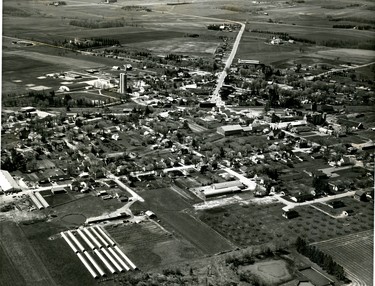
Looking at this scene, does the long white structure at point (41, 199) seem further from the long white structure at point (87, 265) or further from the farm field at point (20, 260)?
the long white structure at point (87, 265)

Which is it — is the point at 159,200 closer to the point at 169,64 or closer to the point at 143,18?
the point at 169,64

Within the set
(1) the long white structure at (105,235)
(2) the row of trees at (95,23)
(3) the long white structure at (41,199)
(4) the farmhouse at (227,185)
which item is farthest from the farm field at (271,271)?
(2) the row of trees at (95,23)

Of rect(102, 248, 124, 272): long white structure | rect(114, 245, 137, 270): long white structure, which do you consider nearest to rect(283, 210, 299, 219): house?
rect(114, 245, 137, 270): long white structure

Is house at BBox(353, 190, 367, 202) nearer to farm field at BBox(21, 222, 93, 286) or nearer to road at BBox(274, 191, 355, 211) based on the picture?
road at BBox(274, 191, 355, 211)

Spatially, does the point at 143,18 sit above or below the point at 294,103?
above

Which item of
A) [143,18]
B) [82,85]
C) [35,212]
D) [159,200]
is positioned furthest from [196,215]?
[143,18]

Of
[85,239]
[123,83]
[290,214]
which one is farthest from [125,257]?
[123,83]
